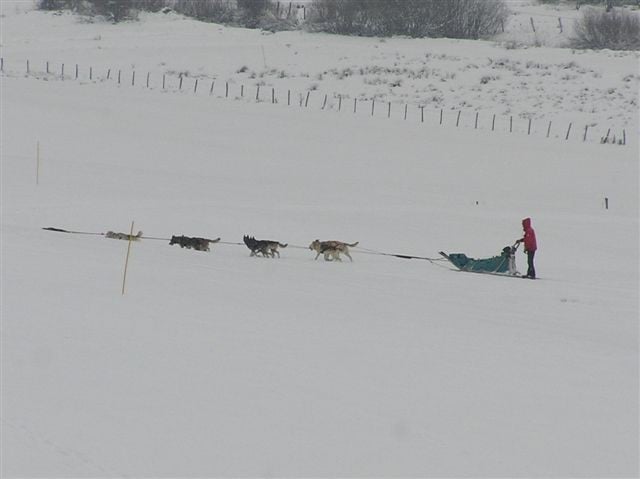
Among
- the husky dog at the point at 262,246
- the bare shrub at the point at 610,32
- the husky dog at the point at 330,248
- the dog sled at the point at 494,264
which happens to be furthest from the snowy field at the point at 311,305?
the bare shrub at the point at 610,32

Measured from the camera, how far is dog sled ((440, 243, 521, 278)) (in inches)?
657

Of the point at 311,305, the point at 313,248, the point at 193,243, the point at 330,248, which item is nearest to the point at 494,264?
the point at 330,248

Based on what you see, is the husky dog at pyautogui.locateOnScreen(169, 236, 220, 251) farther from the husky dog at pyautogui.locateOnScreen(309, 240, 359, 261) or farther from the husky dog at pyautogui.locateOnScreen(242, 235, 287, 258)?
the husky dog at pyautogui.locateOnScreen(309, 240, 359, 261)

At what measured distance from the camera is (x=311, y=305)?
1248 centimetres

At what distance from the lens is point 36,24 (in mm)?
63781

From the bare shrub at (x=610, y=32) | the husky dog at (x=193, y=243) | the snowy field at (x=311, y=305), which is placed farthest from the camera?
the bare shrub at (x=610, y=32)

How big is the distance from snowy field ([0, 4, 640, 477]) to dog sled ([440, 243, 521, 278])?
1.57 feet

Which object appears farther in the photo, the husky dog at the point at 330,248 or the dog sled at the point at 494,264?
the husky dog at the point at 330,248

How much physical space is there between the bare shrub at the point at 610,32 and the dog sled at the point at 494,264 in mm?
44161

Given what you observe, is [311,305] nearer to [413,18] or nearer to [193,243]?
[193,243]

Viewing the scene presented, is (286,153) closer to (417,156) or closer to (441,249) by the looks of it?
(417,156)

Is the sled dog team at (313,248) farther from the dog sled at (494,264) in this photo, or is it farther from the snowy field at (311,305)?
the dog sled at (494,264)

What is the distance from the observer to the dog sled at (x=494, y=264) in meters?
16.7

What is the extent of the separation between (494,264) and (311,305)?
526cm
